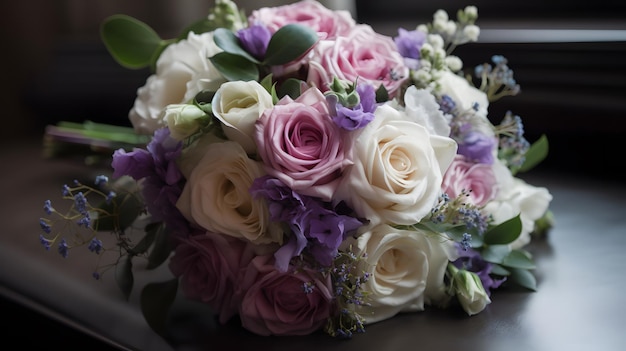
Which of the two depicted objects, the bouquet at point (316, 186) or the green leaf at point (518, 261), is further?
the green leaf at point (518, 261)

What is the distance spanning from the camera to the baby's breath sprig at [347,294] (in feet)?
2.05

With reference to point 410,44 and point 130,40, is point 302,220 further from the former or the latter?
point 130,40

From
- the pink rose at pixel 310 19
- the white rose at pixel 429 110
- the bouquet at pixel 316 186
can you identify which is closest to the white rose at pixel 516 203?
the bouquet at pixel 316 186

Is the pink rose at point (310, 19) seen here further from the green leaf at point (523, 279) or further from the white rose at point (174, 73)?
the green leaf at point (523, 279)

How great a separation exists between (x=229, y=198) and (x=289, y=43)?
0.17 m

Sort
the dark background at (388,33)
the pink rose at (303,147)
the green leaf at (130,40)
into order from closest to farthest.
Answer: the pink rose at (303,147), the green leaf at (130,40), the dark background at (388,33)

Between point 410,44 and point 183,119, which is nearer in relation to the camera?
point 183,119

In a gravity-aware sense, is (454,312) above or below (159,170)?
below

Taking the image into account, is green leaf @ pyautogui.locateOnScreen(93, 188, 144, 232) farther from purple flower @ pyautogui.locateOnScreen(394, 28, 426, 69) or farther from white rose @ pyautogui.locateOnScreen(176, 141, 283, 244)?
purple flower @ pyautogui.locateOnScreen(394, 28, 426, 69)

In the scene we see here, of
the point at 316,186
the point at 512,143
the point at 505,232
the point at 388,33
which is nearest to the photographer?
the point at 316,186

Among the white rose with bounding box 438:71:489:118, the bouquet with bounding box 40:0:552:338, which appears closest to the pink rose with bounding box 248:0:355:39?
the bouquet with bounding box 40:0:552:338

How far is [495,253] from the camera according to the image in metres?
0.71

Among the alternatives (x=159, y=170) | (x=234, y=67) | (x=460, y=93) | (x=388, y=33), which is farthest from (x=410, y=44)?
(x=388, y=33)

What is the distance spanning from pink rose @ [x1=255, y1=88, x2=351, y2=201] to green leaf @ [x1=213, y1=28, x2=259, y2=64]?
0.11m
